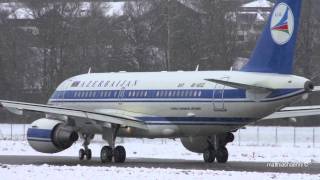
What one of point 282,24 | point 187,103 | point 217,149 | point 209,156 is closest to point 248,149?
point 217,149

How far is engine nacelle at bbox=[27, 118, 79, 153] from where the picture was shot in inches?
1352

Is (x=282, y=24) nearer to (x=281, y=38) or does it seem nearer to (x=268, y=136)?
(x=281, y=38)

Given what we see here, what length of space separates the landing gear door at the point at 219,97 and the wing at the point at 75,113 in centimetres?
366

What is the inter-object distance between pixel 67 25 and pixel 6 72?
7.40m

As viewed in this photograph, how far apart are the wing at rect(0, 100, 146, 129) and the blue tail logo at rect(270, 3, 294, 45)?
6.56 m

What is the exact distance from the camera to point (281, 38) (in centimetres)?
3194

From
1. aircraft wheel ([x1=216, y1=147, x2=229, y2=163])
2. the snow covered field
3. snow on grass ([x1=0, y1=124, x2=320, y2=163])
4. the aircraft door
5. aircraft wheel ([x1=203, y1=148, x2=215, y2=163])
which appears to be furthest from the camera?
snow on grass ([x1=0, y1=124, x2=320, y2=163])

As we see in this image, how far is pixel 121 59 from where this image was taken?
80.4 meters

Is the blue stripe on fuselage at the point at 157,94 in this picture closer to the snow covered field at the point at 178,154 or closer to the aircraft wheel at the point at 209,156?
the aircraft wheel at the point at 209,156

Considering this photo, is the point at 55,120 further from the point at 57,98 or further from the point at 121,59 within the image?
the point at 121,59

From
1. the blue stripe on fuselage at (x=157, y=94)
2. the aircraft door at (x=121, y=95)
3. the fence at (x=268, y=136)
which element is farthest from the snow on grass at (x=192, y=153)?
the fence at (x=268, y=136)

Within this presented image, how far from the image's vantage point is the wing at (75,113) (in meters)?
32.9

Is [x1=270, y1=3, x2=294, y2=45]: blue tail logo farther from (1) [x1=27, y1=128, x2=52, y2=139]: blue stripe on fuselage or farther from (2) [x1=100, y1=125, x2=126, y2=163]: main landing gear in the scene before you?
(1) [x1=27, y1=128, x2=52, y2=139]: blue stripe on fuselage

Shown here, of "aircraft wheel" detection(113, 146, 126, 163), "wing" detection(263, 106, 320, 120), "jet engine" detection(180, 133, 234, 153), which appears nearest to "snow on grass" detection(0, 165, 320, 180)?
"aircraft wheel" detection(113, 146, 126, 163)
